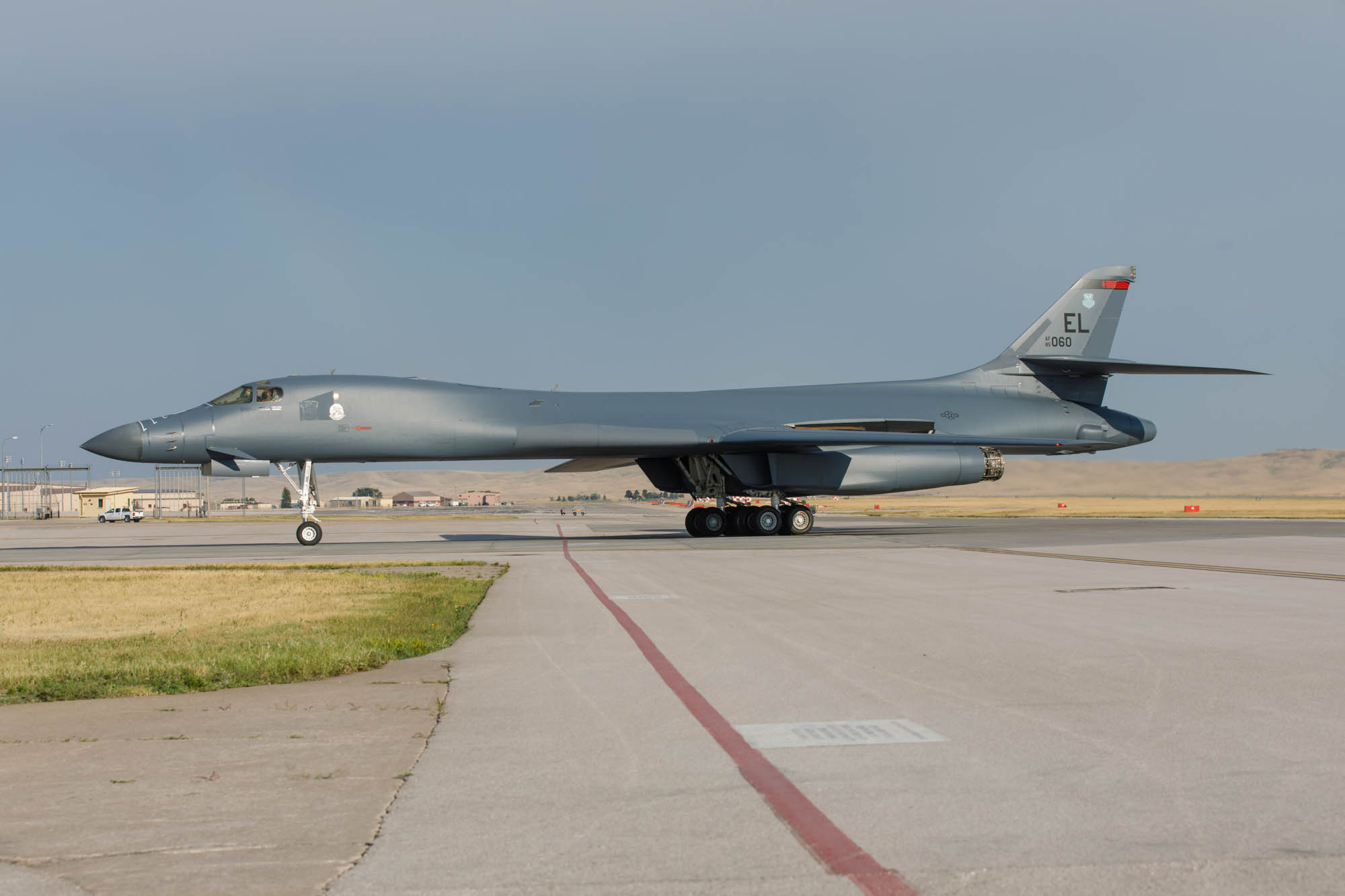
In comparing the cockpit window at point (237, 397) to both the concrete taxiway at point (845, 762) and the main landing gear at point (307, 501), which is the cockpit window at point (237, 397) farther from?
the concrete taxiway at point (845, 762)

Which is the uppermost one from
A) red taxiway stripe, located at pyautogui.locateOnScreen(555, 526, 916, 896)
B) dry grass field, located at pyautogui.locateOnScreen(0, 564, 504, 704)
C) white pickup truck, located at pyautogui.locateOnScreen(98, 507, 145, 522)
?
red taxiway stripe, located at pyautogui.locateOnScreen(555, 526, 916, 896)

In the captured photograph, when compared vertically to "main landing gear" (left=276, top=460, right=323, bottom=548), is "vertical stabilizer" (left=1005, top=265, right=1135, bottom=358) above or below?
above

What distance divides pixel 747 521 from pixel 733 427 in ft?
9.18

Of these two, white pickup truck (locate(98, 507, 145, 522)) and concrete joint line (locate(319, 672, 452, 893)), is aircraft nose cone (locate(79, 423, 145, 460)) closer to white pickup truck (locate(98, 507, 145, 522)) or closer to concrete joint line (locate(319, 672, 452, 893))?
concrete joint line (locate(319, 672, 452, 893))

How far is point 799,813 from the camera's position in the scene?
12.6ft

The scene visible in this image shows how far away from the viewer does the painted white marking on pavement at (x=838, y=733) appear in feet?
16.4

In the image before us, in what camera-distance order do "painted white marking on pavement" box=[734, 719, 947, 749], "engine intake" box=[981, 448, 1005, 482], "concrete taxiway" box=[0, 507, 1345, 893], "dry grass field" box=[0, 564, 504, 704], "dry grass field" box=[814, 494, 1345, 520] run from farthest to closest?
"dry grass field" box=[814, 494, 1345, 520] < "engine intake" box=[981, 448, 1005, 482] < "dry grass field" box=[0, 564, 504, 704] < "painted white marking on pavement" box=[734, 719, 947, 749] < "concrete taxiway" box=[0, 507, 1345, 893]

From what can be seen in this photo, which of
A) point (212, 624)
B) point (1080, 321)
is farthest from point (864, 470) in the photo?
point (212, 624)

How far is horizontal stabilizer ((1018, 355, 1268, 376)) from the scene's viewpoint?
3095cm

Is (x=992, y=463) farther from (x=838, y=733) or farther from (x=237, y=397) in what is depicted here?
(x=838, y=733)

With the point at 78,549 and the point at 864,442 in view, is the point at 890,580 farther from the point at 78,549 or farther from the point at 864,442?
the point at 78,549

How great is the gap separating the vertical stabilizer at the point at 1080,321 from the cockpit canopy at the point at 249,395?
72.1 ft

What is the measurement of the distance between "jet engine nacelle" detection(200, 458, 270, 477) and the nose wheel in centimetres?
156

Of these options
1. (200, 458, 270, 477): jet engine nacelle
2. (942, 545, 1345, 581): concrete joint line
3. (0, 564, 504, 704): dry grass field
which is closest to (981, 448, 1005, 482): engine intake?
(942, 545, 1345, 581): concrete joint line
